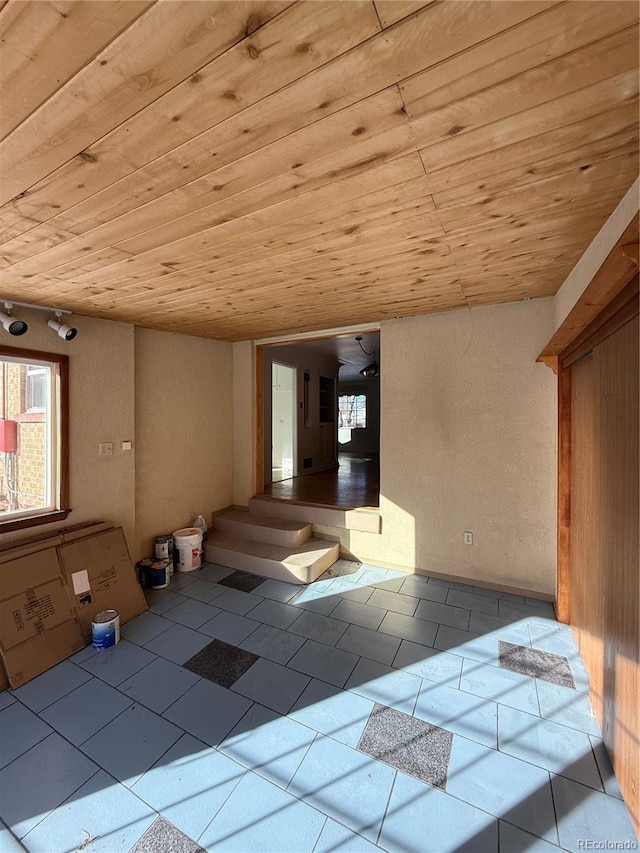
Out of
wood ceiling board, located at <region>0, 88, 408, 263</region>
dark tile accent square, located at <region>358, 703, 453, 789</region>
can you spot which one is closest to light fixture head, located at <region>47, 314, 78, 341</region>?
wood ceiling board, located at <region>0, 88, 408, 263</region>

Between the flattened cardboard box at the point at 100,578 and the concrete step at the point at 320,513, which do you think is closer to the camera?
the flattened cardboard box at the point at 100,578

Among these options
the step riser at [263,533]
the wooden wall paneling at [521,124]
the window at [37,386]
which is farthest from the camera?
the step riser at [263,533]

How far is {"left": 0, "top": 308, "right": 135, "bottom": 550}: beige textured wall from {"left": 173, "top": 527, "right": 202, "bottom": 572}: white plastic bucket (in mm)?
435

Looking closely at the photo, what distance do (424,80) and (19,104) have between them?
105 cm

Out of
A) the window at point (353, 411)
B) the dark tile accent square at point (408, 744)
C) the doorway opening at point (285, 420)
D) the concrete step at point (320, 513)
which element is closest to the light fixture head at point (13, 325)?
the concrete step at point (320, 513)

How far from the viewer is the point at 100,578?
269cm

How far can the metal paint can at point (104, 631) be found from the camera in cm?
235

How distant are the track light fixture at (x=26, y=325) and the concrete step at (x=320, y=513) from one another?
2.59m

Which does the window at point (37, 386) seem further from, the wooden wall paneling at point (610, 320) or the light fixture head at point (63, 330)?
the wooden wall paneling at point (610, 320)

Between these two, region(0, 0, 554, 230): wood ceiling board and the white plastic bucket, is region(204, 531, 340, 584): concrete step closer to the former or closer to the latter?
the white plastic bucket

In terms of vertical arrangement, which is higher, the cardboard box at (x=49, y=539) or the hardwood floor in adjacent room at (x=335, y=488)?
the cardboard box at (x=49, y=539)

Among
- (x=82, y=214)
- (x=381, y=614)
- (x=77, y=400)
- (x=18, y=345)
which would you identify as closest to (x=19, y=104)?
(x=82, y=214)

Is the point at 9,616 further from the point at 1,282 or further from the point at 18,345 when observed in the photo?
the point at 1,282

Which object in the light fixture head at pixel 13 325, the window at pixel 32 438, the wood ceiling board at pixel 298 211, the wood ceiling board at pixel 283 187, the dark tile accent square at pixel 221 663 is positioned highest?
the wood ceiling board at pixel 298 211
